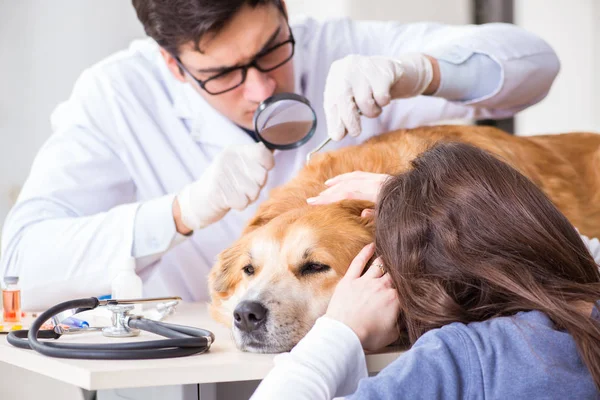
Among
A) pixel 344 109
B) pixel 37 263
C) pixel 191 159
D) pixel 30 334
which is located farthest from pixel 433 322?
pixel 191 159

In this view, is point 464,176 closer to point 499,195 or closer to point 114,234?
point 499,195

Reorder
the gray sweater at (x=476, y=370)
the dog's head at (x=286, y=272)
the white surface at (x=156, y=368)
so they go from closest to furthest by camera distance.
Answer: the gray sweater at (x=476, y=370) < the white surface at (x=156, y=368) < the dog's head at (x=286, y=272)

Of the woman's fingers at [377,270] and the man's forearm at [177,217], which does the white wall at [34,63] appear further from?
the woman's fingers at [377,270]

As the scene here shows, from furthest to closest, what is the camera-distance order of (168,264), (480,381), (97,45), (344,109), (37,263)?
(97,45), (168,264), (37,263), (344,109), (480,381)

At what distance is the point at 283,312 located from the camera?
126 centimetres

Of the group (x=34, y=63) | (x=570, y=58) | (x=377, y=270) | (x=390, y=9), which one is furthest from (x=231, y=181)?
(x=570, y=58)

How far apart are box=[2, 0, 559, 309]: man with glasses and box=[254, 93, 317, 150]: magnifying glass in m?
0.04

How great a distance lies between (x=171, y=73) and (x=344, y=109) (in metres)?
0.84

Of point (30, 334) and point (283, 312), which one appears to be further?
point (283, 312)

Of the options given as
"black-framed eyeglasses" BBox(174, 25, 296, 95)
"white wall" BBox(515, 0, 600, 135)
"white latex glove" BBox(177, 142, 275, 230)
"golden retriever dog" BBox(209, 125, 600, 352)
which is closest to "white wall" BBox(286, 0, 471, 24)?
"white wall" BBox(515, 0, 600, 135)

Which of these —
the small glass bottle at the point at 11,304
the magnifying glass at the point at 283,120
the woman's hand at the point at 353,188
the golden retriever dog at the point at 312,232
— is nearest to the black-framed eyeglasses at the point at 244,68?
the magnifying glass at the point at 283,120

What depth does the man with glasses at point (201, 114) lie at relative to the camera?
181 centimetres

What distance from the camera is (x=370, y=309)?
3.55 ft

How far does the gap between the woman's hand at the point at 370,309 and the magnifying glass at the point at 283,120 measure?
0.76m
